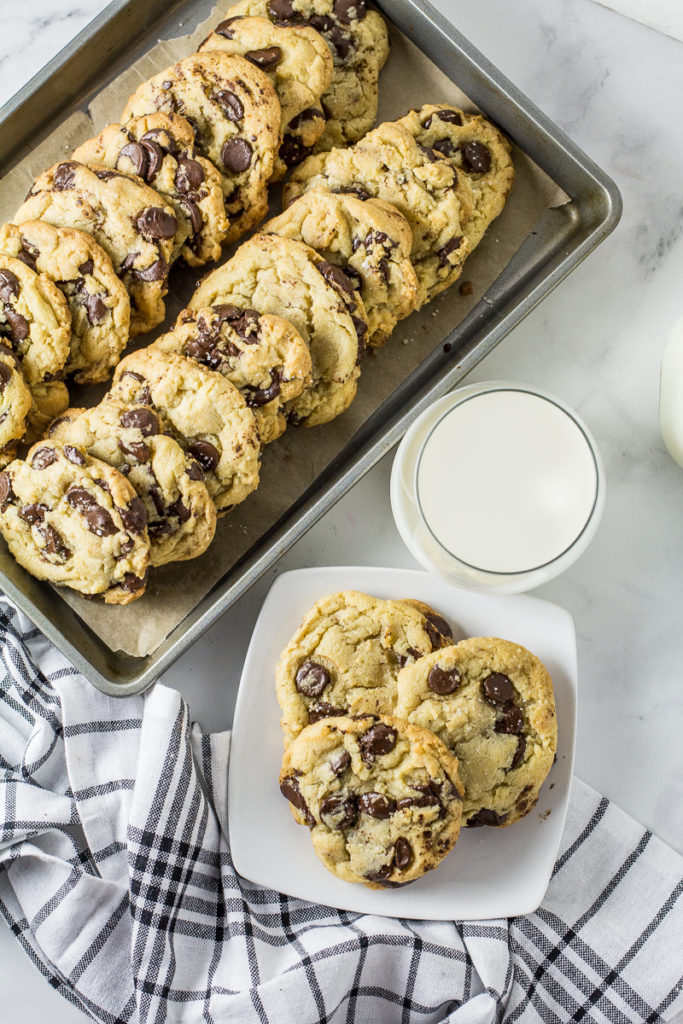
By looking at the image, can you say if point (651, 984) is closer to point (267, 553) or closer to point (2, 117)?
point (267, 553)

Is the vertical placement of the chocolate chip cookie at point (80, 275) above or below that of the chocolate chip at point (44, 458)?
above

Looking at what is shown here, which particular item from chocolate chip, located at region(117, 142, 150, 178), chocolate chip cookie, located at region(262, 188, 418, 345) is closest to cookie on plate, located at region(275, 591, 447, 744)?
chocolate chip cookie, located at region(262, 188, 418, 345)

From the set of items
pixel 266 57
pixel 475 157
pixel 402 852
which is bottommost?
pixel 402 852

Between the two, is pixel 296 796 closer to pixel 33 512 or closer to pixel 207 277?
pixel 33 512

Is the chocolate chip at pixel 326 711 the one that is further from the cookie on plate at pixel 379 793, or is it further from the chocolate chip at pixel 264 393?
the chocolate chip at pixel 264 393

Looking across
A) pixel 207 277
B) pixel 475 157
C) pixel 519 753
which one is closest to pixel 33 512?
pixel 207 277

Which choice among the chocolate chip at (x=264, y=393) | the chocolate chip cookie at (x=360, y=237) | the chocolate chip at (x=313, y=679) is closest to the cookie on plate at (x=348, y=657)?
the chocolate chip at (x=313, y=679)

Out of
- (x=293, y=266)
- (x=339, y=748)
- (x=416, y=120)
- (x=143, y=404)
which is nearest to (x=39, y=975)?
(x=339, y=748)

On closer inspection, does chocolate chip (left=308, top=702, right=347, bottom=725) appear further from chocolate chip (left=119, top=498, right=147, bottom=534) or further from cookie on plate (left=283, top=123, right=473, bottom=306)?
cookie on plate (left=283, top=123, right=473, bottom=306)
